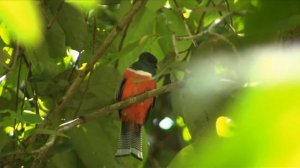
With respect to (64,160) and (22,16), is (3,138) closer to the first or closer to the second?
(64,160)

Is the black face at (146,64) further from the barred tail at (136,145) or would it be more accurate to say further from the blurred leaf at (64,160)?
the blurred leaf at (64,160)

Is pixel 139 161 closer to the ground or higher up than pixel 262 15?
higher up

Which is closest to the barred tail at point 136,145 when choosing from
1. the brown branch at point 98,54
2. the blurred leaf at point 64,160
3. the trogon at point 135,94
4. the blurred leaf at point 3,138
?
the trogon at point 135,94

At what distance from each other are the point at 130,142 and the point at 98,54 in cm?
67

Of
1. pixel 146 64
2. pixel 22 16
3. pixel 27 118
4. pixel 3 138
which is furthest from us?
pixel 146 64

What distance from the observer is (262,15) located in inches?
9.8

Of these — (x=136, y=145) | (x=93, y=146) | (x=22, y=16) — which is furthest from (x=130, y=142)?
(x=22, y=16)

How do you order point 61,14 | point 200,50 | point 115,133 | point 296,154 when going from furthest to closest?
point 115,133, point 61,14, point 200,50, point 296,154

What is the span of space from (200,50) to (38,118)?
1.73 ft

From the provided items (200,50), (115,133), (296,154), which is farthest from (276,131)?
(115,133)

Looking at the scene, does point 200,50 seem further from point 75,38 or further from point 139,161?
point 139,161

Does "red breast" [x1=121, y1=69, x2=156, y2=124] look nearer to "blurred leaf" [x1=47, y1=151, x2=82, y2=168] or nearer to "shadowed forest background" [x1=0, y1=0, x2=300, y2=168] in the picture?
"shadowed forest background" [x1=0, y1=0, x2=300, y2=168]

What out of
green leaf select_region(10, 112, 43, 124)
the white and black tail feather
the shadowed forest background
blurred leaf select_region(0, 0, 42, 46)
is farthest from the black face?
blurred leaf select_region(0, 0, 42, 46)

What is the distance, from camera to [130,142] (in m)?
2.40
